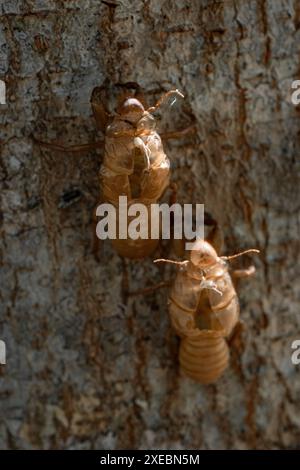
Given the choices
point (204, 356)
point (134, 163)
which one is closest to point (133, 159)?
point (134, 163)

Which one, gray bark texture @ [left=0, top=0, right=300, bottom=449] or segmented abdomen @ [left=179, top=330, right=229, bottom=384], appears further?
segmented abdomen @ [left=179, top=330, right=229, bottom=384]

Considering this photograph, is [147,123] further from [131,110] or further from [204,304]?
[204,304]

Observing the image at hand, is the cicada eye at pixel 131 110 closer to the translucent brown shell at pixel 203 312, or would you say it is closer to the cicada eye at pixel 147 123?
the cicada eye at pixel 147 123

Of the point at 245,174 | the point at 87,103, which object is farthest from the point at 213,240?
the point at 87,103

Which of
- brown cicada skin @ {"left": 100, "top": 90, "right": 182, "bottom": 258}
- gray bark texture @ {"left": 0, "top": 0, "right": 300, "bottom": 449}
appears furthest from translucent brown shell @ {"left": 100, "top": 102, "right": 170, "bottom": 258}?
gray bark texture @ {"left": 0, "top": 0, "right": 300, "bottom": 449}

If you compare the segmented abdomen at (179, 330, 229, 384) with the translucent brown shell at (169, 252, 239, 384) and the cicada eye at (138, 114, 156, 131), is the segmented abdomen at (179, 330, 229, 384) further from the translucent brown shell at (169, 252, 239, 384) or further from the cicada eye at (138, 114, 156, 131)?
the cicada eye at (138, 114, 156, 131)

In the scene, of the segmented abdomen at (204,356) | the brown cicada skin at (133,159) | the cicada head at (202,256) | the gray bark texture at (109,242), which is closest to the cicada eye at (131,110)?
the brown cicada skin at (133,159)

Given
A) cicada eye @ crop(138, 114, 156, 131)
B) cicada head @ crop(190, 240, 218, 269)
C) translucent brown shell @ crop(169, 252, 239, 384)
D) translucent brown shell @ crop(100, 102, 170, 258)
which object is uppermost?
cicada eye @ crop(138, 114, 156, 131)

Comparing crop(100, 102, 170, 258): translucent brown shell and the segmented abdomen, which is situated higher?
crop(100, 102, 170, 258): translucent brown shell
